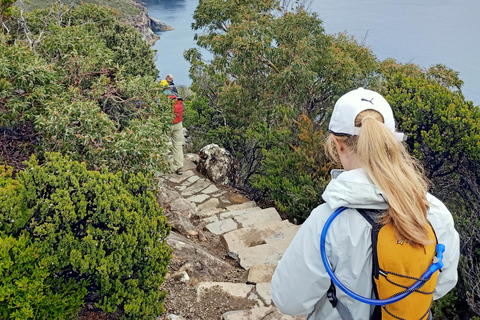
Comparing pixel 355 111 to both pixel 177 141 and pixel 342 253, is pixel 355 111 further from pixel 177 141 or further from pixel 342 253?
pixel 177 141

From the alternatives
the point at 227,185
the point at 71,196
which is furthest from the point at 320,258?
the point at 227,185

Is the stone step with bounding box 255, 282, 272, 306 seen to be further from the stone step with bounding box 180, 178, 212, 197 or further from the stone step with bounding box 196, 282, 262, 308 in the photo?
the stone step with bounding box 180, 178, 212, 197

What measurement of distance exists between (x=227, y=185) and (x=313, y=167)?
2.23m

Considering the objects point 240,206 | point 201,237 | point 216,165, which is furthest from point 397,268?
point 216,165

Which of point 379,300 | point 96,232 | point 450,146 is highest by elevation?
point 379,300

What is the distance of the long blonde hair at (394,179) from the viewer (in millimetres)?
1254

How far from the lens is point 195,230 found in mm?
4812

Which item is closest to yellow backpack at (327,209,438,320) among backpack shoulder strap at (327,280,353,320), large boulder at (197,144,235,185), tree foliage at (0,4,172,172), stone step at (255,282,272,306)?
backpack shoulder strap at (327,280,353,320)

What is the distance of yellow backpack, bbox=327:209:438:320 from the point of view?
1.25 metres

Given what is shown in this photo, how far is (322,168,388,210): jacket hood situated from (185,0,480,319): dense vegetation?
3048 millimetres

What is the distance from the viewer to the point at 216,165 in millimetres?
7520

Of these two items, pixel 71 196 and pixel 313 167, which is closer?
pixel 71 196

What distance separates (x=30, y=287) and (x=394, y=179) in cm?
207

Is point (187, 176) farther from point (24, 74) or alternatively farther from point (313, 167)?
point (24, 74)
